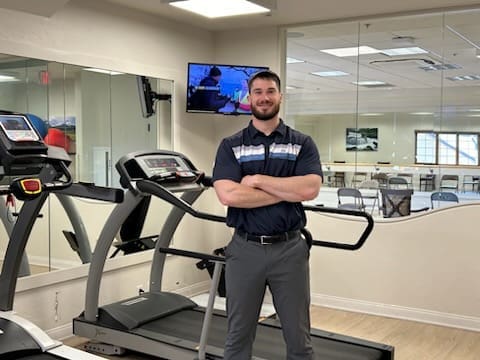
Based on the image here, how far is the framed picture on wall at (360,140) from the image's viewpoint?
5961 mm

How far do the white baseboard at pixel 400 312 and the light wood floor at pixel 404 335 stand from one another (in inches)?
2.6

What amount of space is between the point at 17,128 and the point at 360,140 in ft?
12.6

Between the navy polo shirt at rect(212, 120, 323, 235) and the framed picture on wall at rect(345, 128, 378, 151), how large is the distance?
317cm

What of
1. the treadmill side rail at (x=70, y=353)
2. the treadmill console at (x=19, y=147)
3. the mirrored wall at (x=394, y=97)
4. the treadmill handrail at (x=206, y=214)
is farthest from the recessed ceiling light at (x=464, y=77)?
the treadmill side rail at (x=70, y=353)

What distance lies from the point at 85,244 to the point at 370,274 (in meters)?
2.60

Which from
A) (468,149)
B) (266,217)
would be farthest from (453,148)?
(266,217)

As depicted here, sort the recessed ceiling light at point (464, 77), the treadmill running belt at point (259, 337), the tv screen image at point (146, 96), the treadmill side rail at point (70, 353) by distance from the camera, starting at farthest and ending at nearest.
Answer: the recessed ceiling light at point (464, 77)
the tv screen image at point (146, 96)
the treadmill running belt at point (259, 337)
the treadmill side rail at point (70, 353)

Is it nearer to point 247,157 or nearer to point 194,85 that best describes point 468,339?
point 247,157

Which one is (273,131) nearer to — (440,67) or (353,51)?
(353,51)

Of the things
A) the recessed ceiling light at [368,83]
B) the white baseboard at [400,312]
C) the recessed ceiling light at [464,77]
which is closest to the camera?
the white baseboard at [400,312]

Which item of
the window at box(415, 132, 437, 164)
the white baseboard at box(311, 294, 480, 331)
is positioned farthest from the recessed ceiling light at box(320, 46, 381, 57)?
the white baseboard at box(311, 294, 480, 331)

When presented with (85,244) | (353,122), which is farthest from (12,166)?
(353,122)

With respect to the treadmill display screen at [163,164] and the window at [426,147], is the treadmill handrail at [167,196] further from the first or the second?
the window at [426,147]

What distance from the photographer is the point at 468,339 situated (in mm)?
4656
